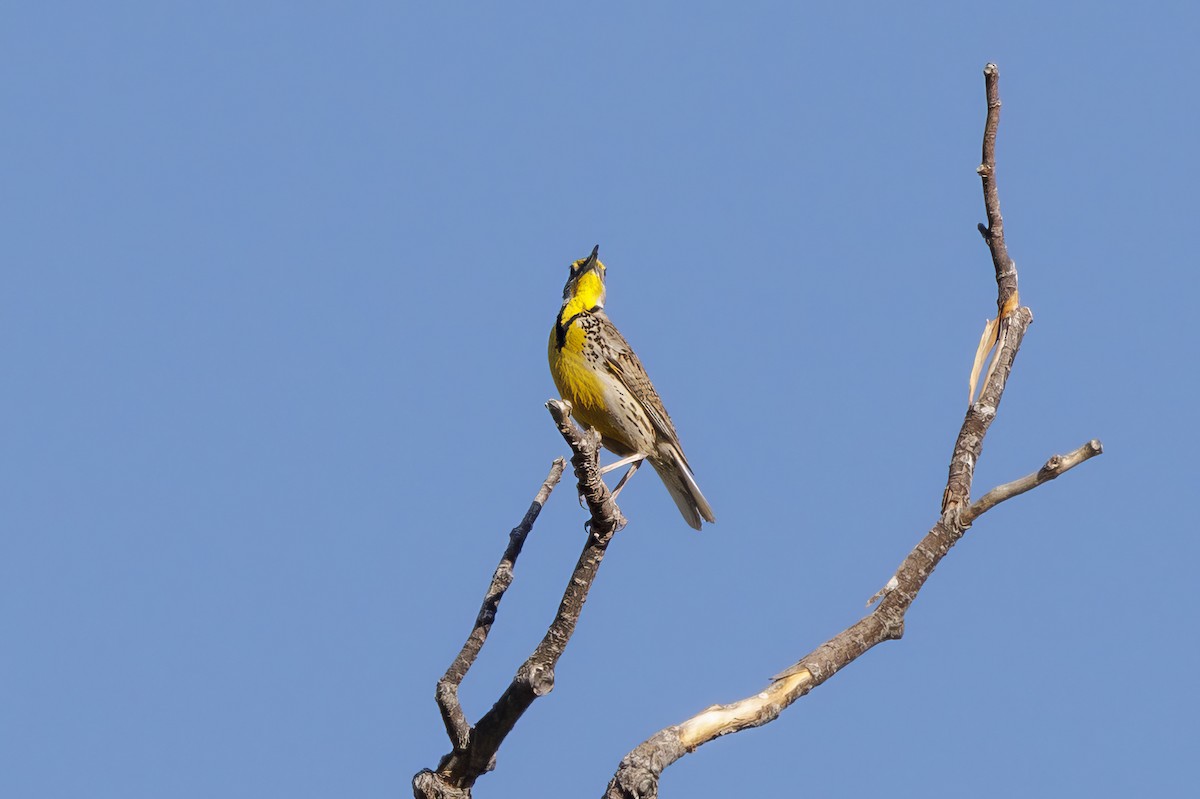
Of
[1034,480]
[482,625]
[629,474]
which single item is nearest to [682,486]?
[629,474]

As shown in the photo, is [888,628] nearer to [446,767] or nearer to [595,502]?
[595,502]

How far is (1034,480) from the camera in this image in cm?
559

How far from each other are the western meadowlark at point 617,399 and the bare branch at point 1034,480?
2856 mm

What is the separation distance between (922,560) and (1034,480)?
0.58 m

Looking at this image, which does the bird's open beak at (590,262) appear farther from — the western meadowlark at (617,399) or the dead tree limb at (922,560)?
the dead tree limb at (922,560)

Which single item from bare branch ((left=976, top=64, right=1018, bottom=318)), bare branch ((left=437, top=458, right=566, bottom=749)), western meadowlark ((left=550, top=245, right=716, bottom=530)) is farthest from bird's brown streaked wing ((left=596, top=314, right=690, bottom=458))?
bare branch ((left=976, top=64, right=1018, bottom=318))

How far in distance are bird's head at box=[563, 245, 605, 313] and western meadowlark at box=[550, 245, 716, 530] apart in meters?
0.25

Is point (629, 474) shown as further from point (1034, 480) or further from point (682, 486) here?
point (1034, 480)

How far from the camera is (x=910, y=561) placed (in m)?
5.80

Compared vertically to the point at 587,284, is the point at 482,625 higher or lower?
lower

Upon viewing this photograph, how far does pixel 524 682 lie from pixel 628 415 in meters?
3.01

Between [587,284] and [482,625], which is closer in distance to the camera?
[482,625]

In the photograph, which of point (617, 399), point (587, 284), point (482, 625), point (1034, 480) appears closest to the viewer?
point (1034, 480)

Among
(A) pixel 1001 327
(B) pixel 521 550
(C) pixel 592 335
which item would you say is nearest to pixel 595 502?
(B) pixel 521 550
